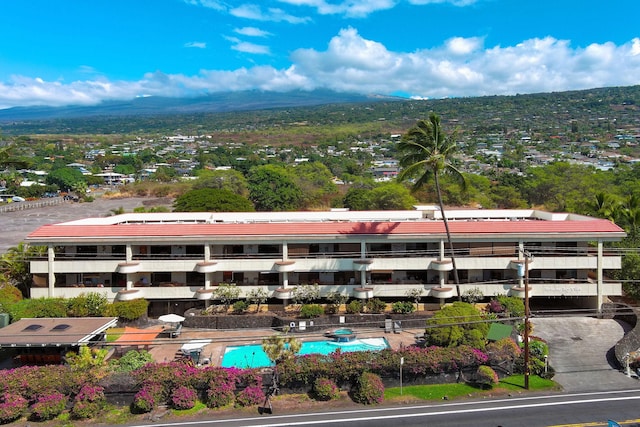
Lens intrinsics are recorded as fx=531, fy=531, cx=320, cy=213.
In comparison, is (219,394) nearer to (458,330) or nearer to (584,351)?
(458,330)

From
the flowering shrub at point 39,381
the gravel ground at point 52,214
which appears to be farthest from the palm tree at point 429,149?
the gravel ground at point 52,214

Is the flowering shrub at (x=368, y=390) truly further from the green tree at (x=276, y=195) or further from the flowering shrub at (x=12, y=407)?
the green tree at (x=276, y=195)

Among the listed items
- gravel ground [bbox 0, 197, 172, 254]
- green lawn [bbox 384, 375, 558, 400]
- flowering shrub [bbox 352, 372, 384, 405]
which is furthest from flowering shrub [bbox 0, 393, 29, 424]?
gravel ground [bbox 0, 197, 172, 254]

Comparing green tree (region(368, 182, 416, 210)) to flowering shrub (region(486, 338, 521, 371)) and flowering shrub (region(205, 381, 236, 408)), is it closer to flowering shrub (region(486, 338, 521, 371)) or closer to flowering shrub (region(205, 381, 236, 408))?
flowering shrub (region(486, 338, 521, 371))

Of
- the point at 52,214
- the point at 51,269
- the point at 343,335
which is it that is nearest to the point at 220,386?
the point at 343,335

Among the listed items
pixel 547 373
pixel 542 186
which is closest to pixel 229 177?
pixel 542 186

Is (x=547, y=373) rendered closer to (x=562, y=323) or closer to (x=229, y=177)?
(x=562, y=323)
